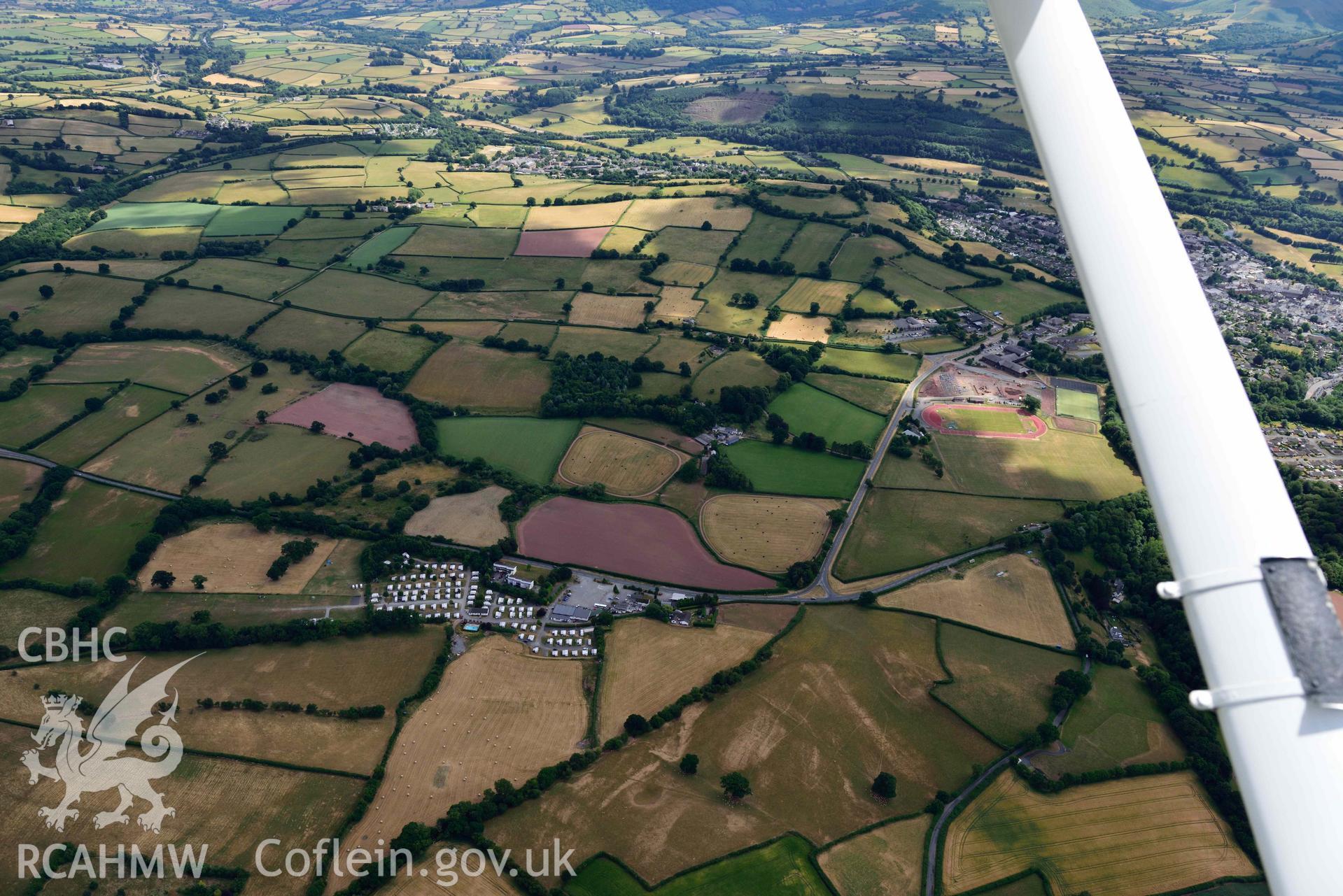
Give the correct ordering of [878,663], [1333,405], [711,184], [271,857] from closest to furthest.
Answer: [271,857], [878,663], [1333,405], [711,184]

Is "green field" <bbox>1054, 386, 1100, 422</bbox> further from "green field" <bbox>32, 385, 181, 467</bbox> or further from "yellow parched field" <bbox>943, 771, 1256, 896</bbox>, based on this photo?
→ "green field" <bbox>32, 385, 181, 467</bbox>

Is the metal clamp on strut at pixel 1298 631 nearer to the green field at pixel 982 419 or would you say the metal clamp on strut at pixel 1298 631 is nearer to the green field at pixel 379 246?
the green field at pixel 982 419

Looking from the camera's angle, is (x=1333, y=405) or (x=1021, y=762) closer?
(x=1021, y=762)

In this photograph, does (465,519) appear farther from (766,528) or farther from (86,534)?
(86,534)

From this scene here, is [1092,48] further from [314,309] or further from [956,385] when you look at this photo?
[314,309]

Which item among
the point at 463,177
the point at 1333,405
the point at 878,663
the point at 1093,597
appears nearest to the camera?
the point at 878,663

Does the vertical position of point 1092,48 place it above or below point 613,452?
above

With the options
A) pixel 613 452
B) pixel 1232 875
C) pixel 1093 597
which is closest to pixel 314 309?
pixel 613 452

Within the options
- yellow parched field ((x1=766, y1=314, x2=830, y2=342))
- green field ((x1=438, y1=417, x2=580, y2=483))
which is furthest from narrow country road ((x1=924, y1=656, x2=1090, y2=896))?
yellow parched field ((x1=766, y1=314, x2=830, y2=342))
